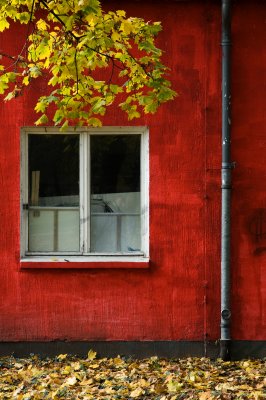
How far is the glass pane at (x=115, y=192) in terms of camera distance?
29.2 ft

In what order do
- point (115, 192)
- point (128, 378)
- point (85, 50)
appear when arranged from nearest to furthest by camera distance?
point (85, 50)
point (128, 378)
point (115, 192)

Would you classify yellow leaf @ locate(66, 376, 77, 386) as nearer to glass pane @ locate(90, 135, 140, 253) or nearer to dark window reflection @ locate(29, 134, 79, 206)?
glass pane @ locate(90, 135, 140, 253)

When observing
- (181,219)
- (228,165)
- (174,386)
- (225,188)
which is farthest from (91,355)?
(228,165)

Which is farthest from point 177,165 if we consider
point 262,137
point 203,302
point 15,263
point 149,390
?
point 149,390

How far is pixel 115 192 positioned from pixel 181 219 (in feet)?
2.78

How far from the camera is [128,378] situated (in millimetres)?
7703

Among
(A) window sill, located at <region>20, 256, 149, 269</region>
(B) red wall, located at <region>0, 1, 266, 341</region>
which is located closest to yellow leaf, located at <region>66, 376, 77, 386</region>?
(B) red wall, located at <region>0, 1, 266, 341</region>

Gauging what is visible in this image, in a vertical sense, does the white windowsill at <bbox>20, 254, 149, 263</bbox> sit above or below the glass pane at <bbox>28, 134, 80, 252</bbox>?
below

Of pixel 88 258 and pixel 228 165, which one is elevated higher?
pixel 228 165

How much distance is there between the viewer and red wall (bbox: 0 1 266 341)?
28.5ft

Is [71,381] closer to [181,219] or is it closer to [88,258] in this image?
[88,258]

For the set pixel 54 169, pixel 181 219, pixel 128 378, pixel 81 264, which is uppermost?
pixel 54 169

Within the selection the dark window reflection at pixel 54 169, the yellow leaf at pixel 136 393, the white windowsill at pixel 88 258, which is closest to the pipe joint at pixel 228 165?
the white windowsill at pixel 88 258

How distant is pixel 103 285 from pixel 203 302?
1.17 metres
